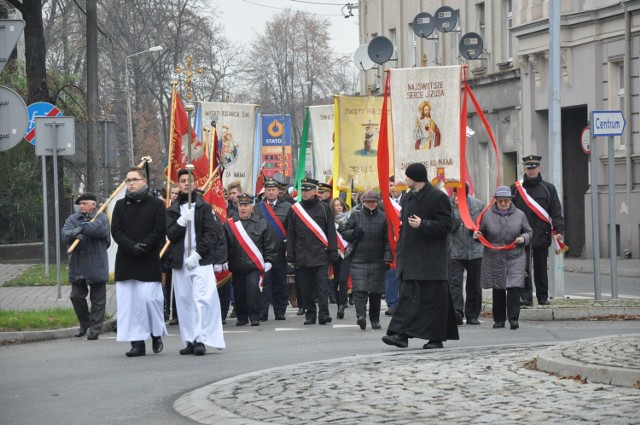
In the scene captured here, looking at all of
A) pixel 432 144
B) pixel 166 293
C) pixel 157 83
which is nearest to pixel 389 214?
pixel 432 144

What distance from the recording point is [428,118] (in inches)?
770

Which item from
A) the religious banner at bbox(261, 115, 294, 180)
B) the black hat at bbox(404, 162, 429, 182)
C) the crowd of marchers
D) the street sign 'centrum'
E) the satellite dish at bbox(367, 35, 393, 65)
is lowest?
the crowd of marchers

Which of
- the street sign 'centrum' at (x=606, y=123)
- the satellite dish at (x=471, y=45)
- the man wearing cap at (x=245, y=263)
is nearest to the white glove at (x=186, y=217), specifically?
the man wearing cap at (x=245, y=263)

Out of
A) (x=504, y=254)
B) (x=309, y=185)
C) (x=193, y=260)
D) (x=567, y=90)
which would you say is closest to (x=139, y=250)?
(x=193, y=260)

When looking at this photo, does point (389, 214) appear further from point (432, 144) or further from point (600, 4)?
point (600, 4)

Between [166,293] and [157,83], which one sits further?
[157,83]

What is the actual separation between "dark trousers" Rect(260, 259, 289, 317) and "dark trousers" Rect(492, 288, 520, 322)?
3.69 m

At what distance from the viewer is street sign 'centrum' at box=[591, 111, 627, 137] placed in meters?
20.0

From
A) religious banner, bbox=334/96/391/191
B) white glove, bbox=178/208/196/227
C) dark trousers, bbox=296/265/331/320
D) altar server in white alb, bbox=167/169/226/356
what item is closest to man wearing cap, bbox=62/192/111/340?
altar server in white alb, bbox=167/169/226/356

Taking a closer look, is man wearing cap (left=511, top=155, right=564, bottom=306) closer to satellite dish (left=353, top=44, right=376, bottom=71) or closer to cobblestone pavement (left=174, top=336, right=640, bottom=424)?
cobblestone pavement (left=174, top=336, right=640, bottom=424)

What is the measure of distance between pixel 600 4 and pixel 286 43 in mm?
58015

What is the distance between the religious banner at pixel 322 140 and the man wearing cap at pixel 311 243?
9352mm

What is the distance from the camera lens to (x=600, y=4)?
35.9 metres

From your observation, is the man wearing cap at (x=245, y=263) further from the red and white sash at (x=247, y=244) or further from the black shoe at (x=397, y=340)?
the black shoe at (x=397, y=340)
